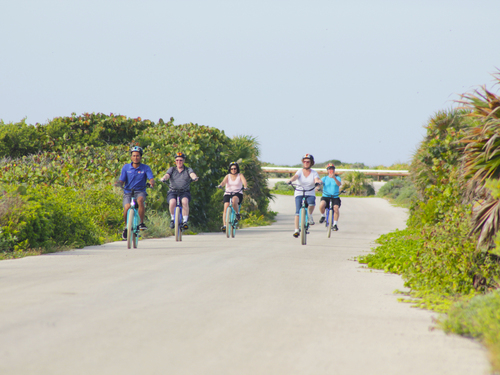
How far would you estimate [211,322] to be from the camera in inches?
210

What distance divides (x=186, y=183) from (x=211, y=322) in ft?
31.0

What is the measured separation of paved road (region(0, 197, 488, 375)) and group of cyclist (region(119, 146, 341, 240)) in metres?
3.29

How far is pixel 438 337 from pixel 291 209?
1226 inches

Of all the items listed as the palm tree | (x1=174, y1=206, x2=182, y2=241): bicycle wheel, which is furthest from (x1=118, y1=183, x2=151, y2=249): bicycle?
the palm tree

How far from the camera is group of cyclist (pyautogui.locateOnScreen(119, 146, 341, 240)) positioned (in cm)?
1273

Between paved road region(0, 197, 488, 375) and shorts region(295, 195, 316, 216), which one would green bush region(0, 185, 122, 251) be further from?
shorts region(295, 195, 316, 216)

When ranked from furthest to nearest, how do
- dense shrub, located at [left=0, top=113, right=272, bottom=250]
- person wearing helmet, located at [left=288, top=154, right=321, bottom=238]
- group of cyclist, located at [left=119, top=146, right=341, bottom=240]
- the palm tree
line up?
person wearing helmet, located at [left=288, top=154, right=321, bottom=238] → group of cyclist, located at [left=119, top=146, right=341, bottom=240] → dense shrub, located at [left=0, top=113, right=272, bottom=250] → the palm tree

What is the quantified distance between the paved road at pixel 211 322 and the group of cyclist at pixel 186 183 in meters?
3.29

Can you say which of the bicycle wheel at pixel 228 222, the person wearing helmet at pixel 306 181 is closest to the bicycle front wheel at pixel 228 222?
the bicycle wheel at pixel 228 222

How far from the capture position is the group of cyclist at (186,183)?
41.8 ft

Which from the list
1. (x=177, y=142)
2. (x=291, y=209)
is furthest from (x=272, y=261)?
(x=291, y=209)

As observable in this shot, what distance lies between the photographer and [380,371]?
409 centimetres

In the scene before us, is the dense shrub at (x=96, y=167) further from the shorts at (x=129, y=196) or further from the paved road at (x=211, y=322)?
the paved road at (x=211, y=322)

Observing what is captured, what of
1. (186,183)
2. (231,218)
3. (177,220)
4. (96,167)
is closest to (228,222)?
(231,218)
